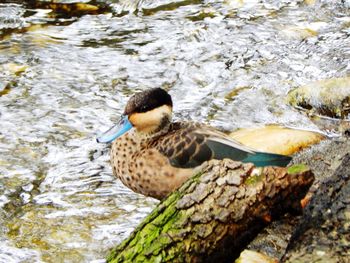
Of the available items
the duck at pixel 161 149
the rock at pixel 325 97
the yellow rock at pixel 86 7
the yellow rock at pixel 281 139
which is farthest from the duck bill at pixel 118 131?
the yellow rock at pixel 86 7

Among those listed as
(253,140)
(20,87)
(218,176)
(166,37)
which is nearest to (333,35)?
(166,37)

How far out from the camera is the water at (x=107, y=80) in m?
5.05

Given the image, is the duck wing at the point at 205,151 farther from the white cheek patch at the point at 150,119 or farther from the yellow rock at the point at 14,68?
the yellow rock at the point at 14,68

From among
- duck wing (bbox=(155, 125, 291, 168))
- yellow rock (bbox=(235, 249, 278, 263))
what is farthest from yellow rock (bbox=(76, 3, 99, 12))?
yellow rock (bbox=(235, 249, 278, 263))

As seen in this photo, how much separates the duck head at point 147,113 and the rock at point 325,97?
162 cm

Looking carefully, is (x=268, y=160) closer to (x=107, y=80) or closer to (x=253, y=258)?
(x=253, y=258)

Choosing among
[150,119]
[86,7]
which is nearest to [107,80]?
[86,7]

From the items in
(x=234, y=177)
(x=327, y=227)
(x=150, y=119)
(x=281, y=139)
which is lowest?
(x=281, y=139)

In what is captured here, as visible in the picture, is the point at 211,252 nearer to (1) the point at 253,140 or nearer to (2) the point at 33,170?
(1) the point at 253,140

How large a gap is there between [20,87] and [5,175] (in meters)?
1.65

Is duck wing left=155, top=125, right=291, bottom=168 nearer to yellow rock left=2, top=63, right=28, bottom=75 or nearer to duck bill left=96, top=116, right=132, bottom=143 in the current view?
duck bill left=96, top=116, right=132, bottom=143

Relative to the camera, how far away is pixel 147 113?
16.8 ft

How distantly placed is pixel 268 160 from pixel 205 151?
39 centimetres

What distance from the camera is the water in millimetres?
5047
